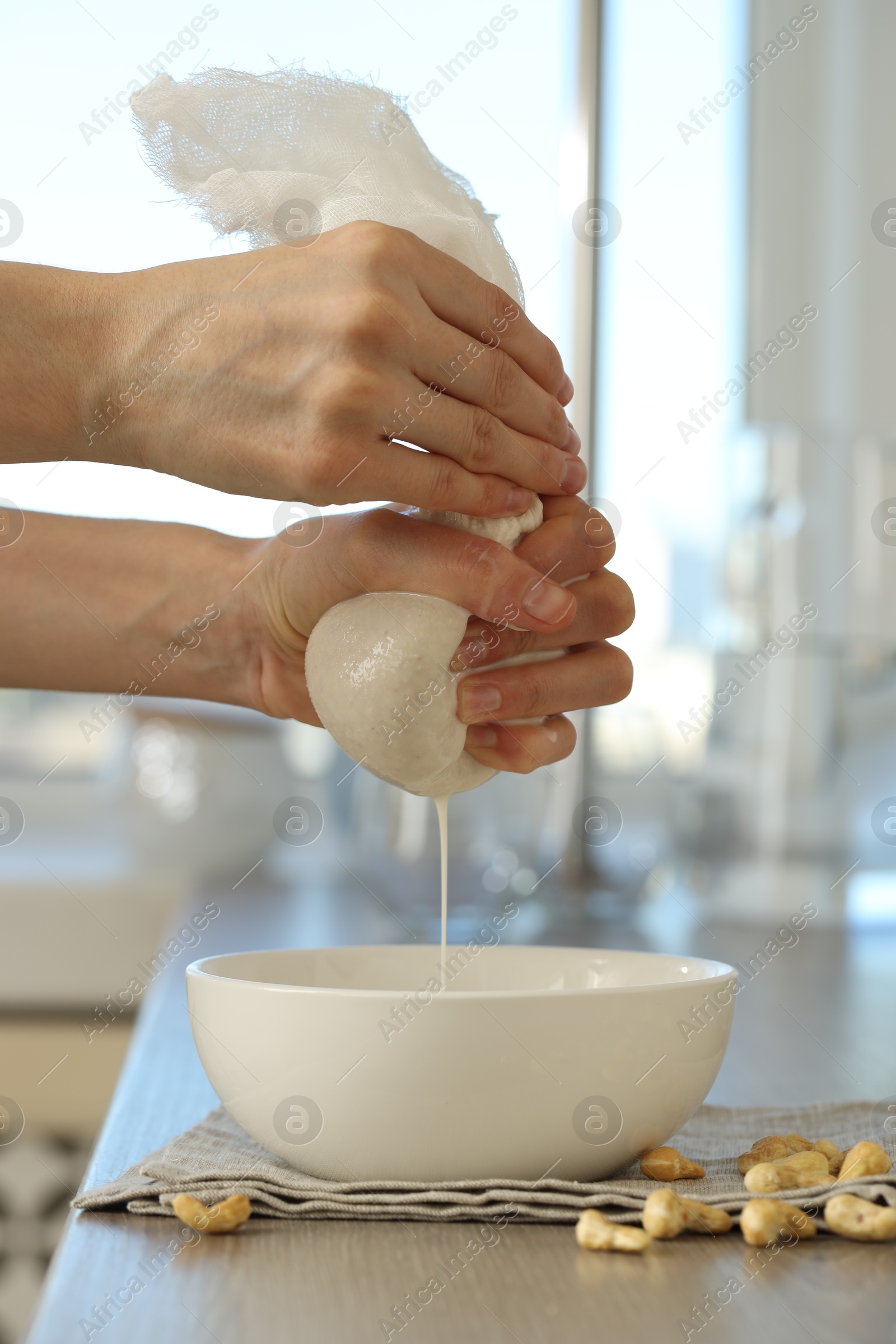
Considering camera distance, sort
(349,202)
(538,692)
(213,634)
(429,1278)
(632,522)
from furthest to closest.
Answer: (632,522) < (213,634) < (538,692) < (349,202) < (429,1278)

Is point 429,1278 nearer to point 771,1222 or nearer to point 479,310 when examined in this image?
point 771,1222

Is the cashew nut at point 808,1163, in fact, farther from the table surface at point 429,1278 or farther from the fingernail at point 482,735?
the fingernail at point 482,735

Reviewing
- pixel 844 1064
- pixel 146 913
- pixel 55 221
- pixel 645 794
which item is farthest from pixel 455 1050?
pixel 645 794

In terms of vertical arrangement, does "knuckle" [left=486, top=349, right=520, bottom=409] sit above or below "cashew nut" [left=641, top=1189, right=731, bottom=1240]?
above

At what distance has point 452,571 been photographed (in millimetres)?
678

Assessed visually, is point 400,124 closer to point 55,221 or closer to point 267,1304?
point 267,1304

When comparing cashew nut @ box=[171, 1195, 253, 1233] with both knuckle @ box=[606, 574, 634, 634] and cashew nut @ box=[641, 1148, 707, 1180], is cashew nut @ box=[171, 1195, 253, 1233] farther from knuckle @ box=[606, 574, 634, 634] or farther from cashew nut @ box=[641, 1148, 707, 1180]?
knuckle @ box=[606, 574, 634, 634]

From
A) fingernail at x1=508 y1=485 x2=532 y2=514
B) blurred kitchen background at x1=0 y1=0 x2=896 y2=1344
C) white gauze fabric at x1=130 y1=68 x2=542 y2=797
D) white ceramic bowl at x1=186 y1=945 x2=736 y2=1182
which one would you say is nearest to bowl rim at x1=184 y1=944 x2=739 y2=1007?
white ceramic bowl at x1=186 y1=945 x2=736 y2=1182

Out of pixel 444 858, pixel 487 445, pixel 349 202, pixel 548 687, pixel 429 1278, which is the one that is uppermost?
pixel 349 202

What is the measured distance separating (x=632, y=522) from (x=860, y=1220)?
152cm

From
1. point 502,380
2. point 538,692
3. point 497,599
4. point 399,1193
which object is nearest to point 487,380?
point 502,380

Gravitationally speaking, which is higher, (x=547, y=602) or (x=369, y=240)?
(x=369, y=240)

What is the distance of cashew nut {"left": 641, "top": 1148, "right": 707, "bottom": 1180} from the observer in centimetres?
58

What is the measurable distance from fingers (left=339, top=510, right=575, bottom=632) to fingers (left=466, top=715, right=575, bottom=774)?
84 millimetres
